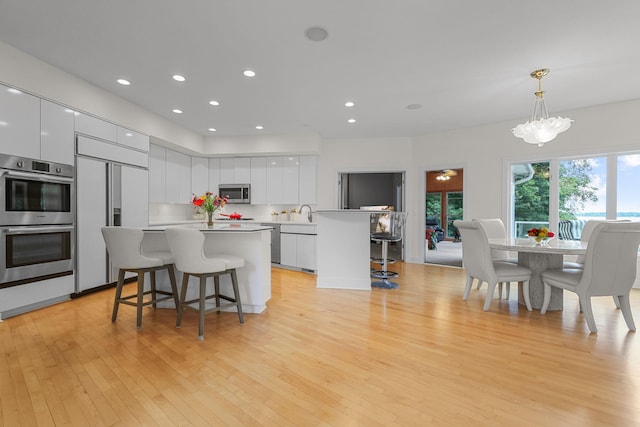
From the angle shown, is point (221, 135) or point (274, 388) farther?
point (221, 135)

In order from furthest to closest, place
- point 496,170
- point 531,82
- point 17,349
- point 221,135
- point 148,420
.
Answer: point 221,135
point 496,170
point 531,82
point 17,349
point 148,420

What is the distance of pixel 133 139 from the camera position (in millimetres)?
4363

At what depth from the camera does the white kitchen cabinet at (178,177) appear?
18.5ft

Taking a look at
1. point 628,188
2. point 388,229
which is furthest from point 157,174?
point 628,188

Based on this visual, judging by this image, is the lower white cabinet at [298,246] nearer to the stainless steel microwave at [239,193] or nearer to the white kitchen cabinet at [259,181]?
the white kitchen cabinet at [259,181]

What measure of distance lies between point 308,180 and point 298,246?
1525 mm

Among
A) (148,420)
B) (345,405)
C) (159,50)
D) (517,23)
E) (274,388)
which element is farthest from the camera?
(159,50)

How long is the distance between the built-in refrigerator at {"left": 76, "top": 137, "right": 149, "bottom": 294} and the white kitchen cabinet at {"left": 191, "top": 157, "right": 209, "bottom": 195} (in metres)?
2.02

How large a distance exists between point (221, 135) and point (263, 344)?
4970 millimetres

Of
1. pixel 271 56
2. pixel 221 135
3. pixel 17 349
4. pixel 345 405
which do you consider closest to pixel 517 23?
pixel 271 56

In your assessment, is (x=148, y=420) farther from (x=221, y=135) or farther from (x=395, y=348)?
(x=221, y=135)

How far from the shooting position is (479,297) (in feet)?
12.1

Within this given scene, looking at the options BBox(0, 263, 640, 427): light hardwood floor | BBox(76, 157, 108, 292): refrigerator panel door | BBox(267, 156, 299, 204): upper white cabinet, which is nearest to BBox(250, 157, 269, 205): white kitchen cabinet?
BBox(267, 156, 299, 204): upper white cabinet

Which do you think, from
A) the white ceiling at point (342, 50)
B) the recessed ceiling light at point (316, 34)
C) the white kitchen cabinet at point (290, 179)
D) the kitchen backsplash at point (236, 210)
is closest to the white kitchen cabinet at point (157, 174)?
the kitchen backsplash at point (236, 210)
